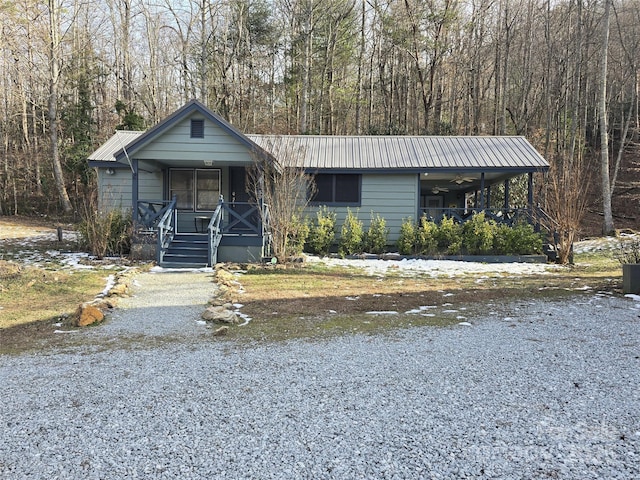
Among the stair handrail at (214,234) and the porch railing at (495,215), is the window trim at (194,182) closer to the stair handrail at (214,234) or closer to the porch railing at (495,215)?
the stair handrail at (214,234)

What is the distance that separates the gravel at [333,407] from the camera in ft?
7.82

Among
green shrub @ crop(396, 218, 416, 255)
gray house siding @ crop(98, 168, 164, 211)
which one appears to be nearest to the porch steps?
gray house siding @ crop(98, 168, 164, 211)

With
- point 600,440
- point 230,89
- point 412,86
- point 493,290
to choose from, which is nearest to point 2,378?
point 600,440

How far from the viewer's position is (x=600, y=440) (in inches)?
102

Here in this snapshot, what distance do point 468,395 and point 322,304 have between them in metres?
3.61

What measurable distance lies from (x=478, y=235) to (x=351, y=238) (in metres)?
3.49

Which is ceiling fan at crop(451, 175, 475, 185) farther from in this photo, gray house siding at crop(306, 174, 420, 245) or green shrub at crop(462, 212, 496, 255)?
green shrub at crop(462, 212, 496, 255)

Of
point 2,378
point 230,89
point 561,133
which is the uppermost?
point 230,89

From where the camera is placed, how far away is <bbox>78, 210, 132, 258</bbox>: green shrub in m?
11.1

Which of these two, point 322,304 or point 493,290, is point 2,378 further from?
point 493,290

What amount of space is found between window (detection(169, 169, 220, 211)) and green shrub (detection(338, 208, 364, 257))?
402cm

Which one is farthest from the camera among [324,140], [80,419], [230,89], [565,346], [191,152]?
[230,89]

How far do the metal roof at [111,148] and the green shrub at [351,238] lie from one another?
609 cm

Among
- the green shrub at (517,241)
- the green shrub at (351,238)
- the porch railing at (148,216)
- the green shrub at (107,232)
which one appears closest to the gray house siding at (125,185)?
the green shrub at (107,232)
